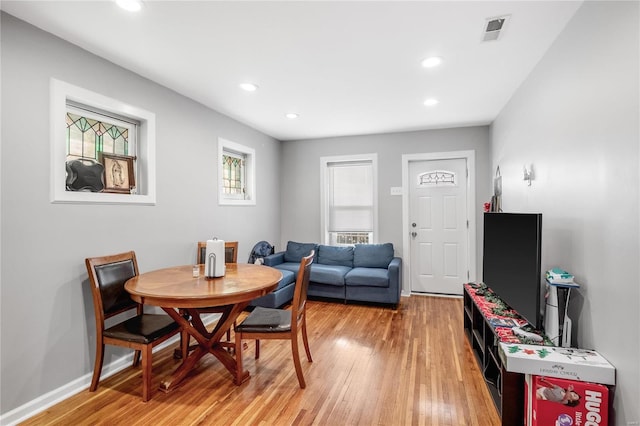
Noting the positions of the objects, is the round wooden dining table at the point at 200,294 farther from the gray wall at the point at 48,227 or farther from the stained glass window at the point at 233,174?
the stained glass window at the point at 233,174

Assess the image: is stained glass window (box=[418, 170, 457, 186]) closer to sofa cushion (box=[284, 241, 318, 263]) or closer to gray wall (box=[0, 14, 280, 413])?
sofa cushion (box=[284, 241, 318, 263])

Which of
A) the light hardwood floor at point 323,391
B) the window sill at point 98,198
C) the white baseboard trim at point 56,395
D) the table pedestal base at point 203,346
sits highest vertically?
the window sill at point 98,198

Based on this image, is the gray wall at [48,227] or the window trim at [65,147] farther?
the window trim at [65,147]

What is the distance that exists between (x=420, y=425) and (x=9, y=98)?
323 centimetres

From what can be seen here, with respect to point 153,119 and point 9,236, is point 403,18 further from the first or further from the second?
point 9,236

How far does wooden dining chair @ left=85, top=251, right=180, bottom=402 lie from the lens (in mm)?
2121

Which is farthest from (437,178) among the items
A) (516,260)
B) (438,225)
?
(516,260)

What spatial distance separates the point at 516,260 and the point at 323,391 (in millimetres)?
1664

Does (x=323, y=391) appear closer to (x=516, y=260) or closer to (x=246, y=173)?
(x=516, y=260)

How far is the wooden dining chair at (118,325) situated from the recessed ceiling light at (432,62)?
2859mm

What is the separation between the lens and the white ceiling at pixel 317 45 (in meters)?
1.91

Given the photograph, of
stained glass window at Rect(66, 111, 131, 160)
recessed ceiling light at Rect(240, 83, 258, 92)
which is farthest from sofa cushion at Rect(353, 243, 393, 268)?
stained glass window at Rect(66, 111, 131, 160)

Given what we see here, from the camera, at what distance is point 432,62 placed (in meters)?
2.59

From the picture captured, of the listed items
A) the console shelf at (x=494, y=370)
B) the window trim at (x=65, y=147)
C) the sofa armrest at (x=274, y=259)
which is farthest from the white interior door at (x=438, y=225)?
the window trim at (x=65, y=147)
